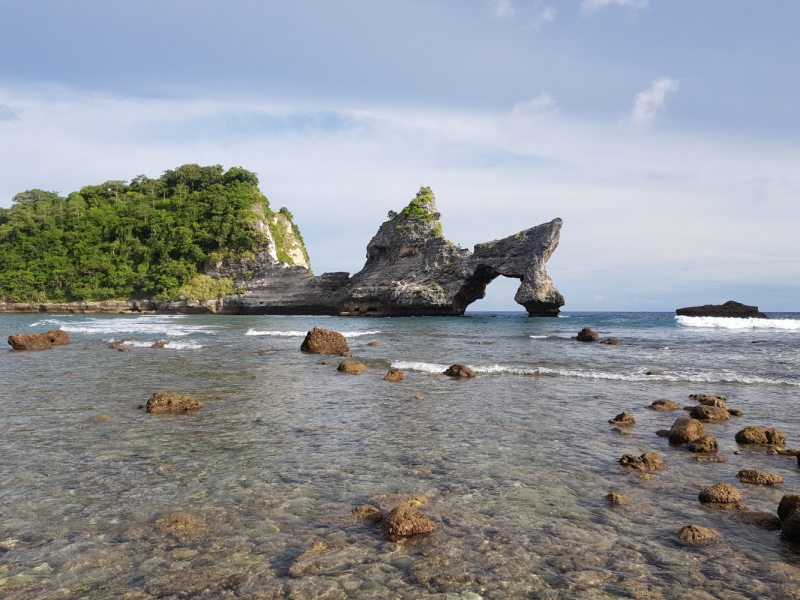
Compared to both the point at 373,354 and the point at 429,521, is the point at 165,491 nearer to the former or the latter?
the point at 429,521

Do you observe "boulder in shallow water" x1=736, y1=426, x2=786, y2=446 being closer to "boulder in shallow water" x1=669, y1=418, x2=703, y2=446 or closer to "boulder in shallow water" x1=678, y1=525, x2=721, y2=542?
"boulder in shallow water" x1=669, y1=418, x2=703, y2=446

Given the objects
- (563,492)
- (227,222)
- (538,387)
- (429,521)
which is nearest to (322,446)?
(429,521)

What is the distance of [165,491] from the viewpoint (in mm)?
5109

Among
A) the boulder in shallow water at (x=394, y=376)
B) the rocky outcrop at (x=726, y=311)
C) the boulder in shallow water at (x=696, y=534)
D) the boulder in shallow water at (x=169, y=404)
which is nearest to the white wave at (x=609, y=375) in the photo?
the boulder in shallow water at (x=394, y=376)

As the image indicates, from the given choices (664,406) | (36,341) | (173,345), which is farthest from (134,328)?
(664,406)

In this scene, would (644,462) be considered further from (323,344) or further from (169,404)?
(323,344)

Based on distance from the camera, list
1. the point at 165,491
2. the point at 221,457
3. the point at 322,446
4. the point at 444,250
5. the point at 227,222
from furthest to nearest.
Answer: the point at 227,222, the point at 444,250, the point at 322,446, the point at 221,457, the point at 165,491

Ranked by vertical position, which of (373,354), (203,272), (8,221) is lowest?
(373,354)

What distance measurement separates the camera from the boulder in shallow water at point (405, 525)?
4148mm

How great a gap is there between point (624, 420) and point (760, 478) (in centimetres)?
298

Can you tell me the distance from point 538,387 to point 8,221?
11115 cm

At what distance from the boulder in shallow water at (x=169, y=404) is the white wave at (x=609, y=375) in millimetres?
8147

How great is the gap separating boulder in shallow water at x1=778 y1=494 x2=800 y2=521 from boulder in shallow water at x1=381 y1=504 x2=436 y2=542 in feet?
11.6

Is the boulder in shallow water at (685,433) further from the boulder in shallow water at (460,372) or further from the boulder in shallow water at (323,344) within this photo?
the boulder in shallow water at (323,344)
